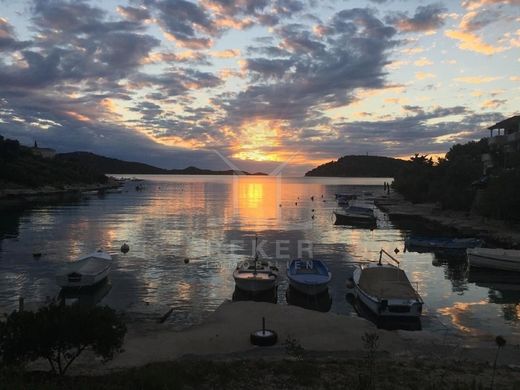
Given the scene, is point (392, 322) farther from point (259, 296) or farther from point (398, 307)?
point (259, 296)

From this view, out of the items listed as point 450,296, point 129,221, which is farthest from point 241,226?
point 450,296

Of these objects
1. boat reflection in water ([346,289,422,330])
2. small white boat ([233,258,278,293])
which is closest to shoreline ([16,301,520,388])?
boat reflection in water ([346,289,422,330])

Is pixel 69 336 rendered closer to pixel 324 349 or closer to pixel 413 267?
pixel 324 349

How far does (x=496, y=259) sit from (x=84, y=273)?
38.3 meters

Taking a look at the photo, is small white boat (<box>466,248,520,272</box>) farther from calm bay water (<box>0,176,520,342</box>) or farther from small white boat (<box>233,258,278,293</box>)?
small white boat (<box>233,258,278,293</box>)

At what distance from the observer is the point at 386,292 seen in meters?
31.4

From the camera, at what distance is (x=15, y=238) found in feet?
212

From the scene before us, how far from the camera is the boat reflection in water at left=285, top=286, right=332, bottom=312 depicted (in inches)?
1342

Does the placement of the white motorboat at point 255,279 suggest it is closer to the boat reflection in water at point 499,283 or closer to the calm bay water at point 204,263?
the calm bay water at point 204,263

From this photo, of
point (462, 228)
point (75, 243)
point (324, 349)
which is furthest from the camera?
point (462, 228)

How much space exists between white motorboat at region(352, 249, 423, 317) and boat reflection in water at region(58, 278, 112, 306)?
64.5ft

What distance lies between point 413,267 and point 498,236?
22.6 meters

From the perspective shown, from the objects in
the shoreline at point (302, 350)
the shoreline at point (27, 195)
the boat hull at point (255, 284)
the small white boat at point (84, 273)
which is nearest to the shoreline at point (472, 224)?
the boat hull at point (255, 284)

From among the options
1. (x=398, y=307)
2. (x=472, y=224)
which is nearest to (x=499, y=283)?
(x=398, y=307)
